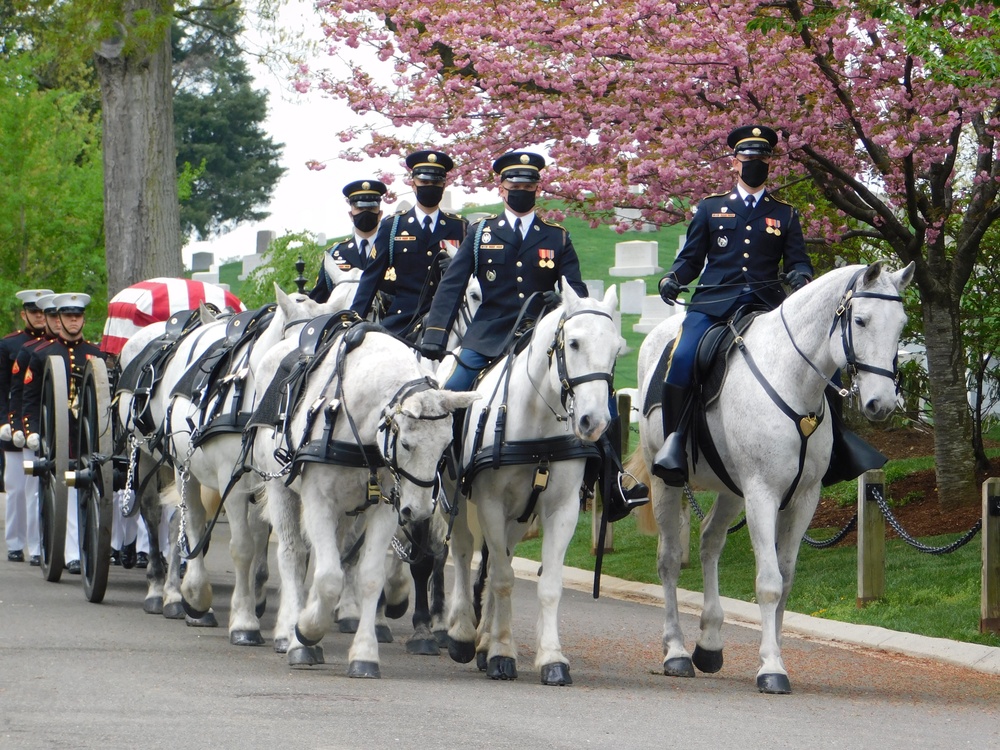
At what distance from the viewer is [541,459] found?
347 inches

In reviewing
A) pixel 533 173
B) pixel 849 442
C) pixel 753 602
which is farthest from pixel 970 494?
pixel 533 173

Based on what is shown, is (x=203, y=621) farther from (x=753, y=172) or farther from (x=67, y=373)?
(x=753, y=172)

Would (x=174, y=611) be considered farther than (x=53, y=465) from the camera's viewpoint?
No

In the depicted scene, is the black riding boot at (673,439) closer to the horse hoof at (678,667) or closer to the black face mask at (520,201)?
the horse hoof at (678,667)

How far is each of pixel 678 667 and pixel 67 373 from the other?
21.2 feet

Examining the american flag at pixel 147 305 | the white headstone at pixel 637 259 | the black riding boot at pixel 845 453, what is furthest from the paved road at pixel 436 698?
the white headstone at pixel 637 259

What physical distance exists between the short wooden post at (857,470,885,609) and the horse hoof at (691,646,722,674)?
3282mm

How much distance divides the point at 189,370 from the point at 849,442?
15.0 ft

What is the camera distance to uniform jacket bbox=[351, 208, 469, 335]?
37.1 ft

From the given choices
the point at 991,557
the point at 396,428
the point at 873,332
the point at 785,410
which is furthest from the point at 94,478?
the point at 991,557

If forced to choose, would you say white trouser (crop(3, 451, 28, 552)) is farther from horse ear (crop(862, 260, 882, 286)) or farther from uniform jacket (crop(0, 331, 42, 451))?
horse ear (crop(862, 260, 882, 286))

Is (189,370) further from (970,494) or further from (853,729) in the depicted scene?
(970,494)

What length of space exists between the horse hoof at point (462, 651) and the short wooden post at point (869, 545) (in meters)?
4.26

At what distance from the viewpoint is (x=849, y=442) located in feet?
31.0
